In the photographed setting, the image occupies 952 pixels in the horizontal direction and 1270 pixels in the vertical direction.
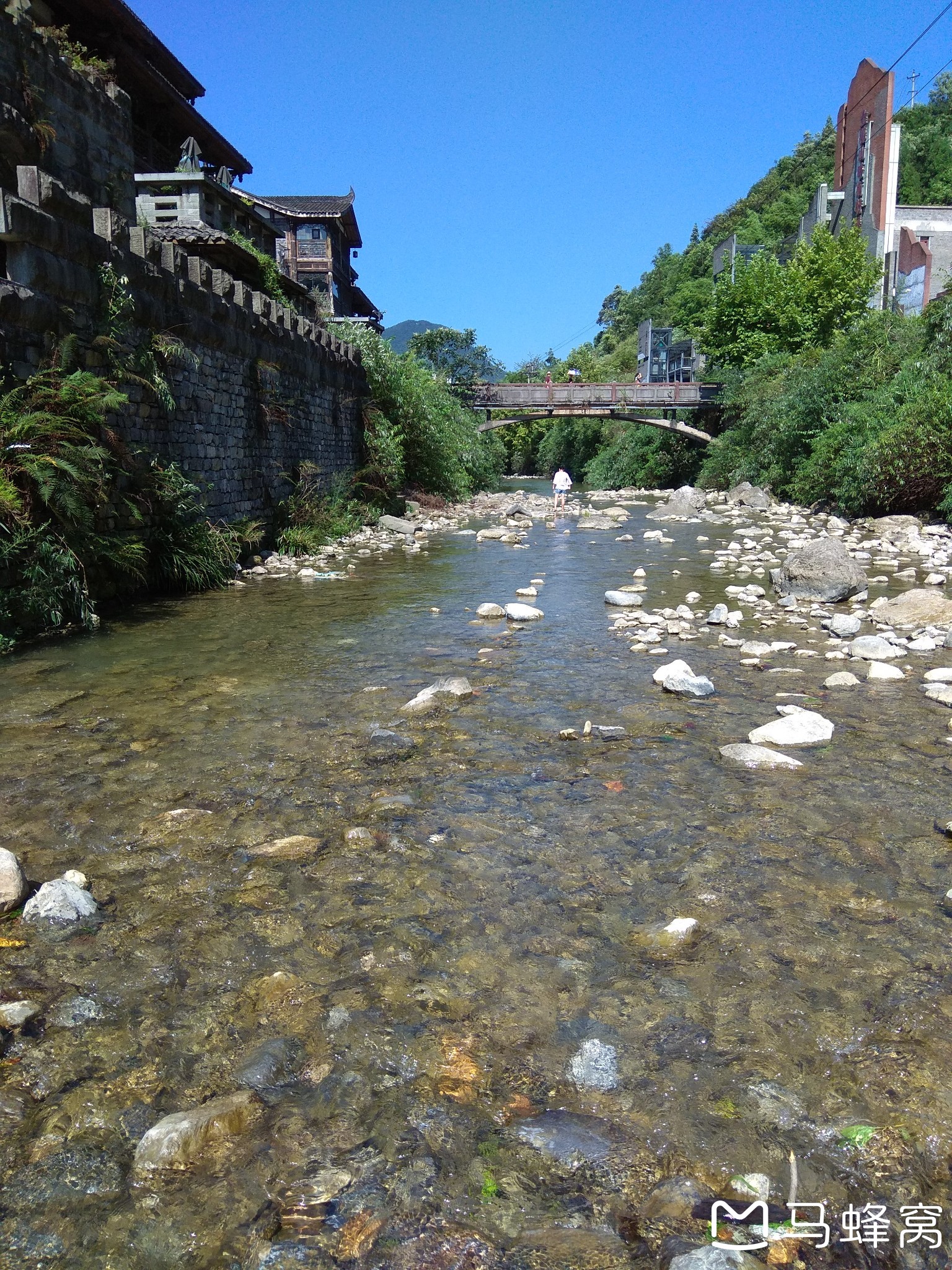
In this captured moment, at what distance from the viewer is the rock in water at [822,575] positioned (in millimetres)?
8508

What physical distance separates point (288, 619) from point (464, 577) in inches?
138

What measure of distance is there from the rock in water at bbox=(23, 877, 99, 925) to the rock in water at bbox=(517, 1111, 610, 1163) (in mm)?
1636

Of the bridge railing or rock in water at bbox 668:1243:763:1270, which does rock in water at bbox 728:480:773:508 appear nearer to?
the bridge railing

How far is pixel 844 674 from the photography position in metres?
5.39

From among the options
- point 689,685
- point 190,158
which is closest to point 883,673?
point 689,685

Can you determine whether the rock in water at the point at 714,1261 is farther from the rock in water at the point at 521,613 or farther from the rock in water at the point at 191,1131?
the rock in water at the point at 521,613

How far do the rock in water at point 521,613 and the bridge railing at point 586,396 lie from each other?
32.7 metres

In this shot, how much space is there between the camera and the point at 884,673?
5496 mm

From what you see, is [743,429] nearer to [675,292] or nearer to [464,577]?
[464,577]

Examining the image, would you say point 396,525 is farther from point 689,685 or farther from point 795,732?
point 795,732

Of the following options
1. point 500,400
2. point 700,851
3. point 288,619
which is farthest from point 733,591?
point 500,400

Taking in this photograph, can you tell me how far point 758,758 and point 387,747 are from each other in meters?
1.85

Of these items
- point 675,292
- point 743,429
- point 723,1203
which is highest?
point 675,292
